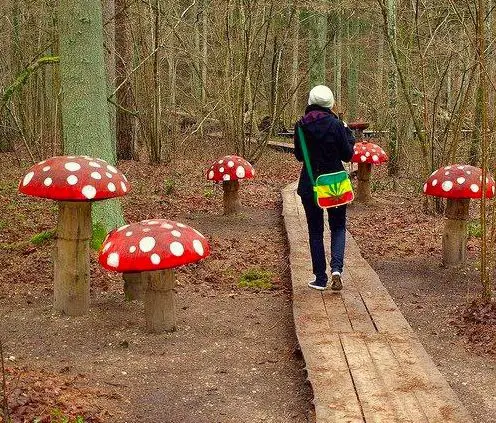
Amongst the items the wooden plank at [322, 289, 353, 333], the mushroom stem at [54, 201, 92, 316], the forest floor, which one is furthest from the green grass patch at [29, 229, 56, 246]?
the wooden plank at [322, 289, 353, 333]

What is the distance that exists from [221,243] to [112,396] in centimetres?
472

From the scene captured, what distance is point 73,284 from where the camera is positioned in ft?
18.7

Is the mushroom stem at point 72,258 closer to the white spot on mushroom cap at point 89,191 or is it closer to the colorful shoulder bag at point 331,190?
the white spot on mushroom cap at point 89,191

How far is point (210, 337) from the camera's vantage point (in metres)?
5.45

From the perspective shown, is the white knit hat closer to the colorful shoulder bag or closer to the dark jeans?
the colorful shoulder bag

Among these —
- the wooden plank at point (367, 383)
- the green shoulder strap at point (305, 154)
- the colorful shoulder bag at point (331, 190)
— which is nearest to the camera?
the wooden plank at point (367, 383)

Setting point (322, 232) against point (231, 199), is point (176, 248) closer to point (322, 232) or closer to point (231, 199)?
point (322, 232)

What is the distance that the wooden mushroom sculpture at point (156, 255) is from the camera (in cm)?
488

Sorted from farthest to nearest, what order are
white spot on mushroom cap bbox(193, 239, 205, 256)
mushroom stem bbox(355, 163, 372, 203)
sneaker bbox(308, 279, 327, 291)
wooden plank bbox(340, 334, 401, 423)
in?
mushroom stem bbox(355, 163, 372, 203)
sneaker bbox(308, 279, 327, 291)
white spot on mushroom cap bbox(193, 239, 205, 256)
wooden plank bbox(340, 334, 401, 423)

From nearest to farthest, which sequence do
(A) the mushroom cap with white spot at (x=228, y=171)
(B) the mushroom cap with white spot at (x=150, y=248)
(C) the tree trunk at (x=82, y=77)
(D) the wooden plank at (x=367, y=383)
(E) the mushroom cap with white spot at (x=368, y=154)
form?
(D) the wooden plank at (x=367, y=383) → (B) the mushroom cap with white spot at (x=150, y=248) → (C) the tree trunk at (x=82, y=77) → (A) the mushroom cap with white spot at (x=228, y=171) → (E) the mushroom cap with white spot at (x=368, y=154)

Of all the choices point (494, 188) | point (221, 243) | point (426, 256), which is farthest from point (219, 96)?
point (494, 188)

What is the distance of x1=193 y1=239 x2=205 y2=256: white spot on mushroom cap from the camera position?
16.6 ft

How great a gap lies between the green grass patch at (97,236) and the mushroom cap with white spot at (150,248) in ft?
7.23

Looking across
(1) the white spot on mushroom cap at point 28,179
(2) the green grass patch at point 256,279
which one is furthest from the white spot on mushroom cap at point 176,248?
(2) the green grass patch at point 256,279
